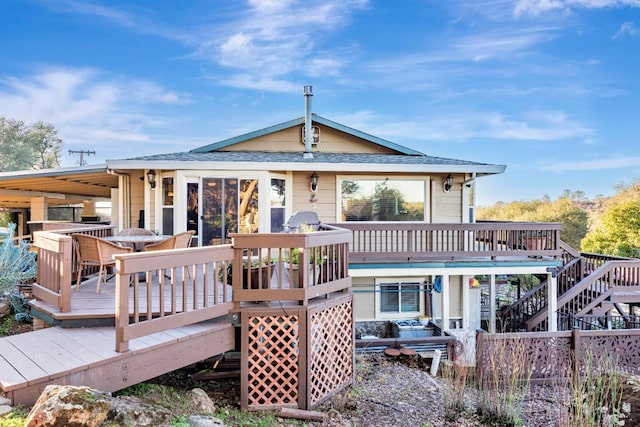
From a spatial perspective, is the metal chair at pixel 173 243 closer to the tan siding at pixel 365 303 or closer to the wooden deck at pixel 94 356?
the wooden deck at pixel 94 356

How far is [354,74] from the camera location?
23.5 meters

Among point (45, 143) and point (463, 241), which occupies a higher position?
point (45, 143)

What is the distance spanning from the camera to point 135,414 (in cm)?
326

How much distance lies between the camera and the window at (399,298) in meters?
10.7

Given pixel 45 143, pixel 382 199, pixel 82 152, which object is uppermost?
pixel 45 143

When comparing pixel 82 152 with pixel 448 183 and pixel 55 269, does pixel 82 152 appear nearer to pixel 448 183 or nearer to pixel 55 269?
pixel 448 183

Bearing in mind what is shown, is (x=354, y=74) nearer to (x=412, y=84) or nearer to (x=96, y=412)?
(x=412, y=84)

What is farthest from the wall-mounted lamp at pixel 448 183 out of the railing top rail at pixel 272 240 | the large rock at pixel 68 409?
the large rock at pixel 68 409

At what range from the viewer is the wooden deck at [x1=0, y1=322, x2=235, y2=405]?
3234 millimetres

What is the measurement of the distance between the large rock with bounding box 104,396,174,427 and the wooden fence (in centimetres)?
534

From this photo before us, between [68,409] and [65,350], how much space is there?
4.44ft

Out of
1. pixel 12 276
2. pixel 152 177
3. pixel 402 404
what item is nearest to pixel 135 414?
pixel 402 404

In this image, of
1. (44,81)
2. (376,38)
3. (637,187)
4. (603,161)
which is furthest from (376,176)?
(603,161)

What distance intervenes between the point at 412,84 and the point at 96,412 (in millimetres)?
25173
